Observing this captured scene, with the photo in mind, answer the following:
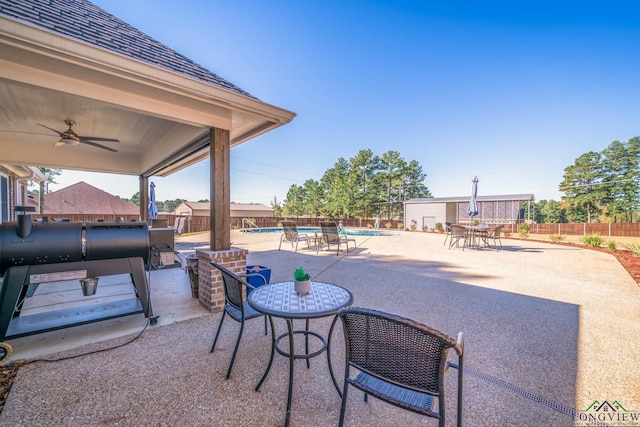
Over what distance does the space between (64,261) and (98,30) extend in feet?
8.15

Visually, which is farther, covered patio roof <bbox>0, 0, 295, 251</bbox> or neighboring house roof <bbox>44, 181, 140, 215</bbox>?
neighboring house roof <bbox>44, 181, 140, 215</bbox>

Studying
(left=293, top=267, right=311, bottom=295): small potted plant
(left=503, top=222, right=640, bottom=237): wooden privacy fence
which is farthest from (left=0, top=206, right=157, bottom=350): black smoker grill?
(left=503, top=222, right=640, bottom=237): wooden privacy fence

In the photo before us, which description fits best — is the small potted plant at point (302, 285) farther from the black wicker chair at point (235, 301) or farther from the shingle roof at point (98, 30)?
the shingle roof at point (98, 30)

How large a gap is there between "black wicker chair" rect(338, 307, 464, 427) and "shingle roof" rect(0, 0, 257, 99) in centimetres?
300

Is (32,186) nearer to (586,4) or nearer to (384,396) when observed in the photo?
(384,396)

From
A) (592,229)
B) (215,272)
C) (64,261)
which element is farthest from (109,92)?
(592,229)

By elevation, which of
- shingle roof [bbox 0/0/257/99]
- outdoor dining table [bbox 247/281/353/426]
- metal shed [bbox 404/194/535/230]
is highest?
shingle roof [bbox 0/0/257/99]

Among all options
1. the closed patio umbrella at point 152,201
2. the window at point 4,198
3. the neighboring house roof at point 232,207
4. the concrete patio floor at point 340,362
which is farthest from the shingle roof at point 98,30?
the neighboring house roof at point 232,207

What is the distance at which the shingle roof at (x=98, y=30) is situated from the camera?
88.9 inches

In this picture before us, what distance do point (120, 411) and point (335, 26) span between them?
993cm

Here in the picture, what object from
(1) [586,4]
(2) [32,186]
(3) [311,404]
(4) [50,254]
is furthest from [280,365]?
(2) [32,186]

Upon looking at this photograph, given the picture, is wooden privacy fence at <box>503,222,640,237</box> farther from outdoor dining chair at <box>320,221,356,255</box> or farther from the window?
the window

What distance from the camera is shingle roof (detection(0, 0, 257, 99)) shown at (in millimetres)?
2258

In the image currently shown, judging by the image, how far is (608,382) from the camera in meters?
1.99
